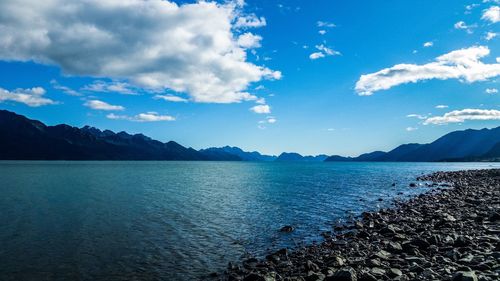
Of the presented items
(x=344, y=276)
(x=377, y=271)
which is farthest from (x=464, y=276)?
(x=344, y=276)

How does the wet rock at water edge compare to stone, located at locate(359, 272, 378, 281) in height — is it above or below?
below

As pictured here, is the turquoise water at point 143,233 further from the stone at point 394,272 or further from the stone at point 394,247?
the stone at point 394,272

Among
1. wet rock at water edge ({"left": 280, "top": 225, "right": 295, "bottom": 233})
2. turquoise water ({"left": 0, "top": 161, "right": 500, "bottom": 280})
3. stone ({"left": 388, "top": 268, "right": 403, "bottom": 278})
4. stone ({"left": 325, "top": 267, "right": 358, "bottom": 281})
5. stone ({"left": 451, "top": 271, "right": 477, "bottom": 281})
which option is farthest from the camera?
wet rock at water edge ({"left": 280, "top": 225, "right": 295, "bottom": 233})

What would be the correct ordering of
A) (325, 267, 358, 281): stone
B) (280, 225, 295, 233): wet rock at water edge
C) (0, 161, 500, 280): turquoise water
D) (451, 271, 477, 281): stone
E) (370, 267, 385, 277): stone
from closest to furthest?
(451, 271, 477, 281): stone
(325, 267, 358, 281): stone
(370, 267, 385, 277): stone
(0, 161, 500, 280): turquoise water
(280, 225, 295, 233): wet rock at water edge

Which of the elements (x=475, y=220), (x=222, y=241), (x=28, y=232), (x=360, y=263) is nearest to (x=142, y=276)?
(x=222, y=241)

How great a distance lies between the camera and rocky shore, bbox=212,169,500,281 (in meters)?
15.4

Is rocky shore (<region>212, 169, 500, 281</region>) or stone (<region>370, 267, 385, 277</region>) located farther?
stone (<region>370, 267, 385, 277</region>)

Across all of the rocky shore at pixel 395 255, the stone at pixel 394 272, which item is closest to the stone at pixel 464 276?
the rocky shore at pixel 395 255

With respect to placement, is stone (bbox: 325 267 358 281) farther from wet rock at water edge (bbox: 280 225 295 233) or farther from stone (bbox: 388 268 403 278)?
wet rock at water edge (bbox: 280 225 295 233)

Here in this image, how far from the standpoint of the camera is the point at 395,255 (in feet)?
63.6

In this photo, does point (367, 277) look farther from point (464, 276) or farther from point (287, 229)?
point (287, 229)

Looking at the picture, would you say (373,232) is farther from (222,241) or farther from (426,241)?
(222,241)

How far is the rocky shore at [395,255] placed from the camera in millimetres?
15383

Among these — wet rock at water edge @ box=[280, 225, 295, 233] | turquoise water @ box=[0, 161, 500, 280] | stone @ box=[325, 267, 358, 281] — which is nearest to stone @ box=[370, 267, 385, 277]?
stone @ box=[325, 267, 358, 281]
